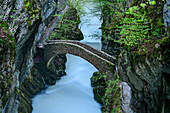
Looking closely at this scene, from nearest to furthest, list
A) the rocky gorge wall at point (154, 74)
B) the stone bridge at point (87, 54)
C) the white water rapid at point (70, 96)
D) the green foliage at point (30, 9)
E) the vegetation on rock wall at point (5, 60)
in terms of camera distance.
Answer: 1. the rocky gorge wall at point (154, 74)
2. the vegetation on rock wall at point (5, 60)
3. the green foliage at point (30, 9)
4. the stone bridge at point (87, 54)
5. the white water rapid at point (70, 96)

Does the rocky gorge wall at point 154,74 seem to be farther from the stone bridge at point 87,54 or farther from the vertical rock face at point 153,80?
the stone bridge at point 87,54

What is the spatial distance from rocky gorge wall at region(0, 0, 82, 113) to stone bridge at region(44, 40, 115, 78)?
36.6 inches

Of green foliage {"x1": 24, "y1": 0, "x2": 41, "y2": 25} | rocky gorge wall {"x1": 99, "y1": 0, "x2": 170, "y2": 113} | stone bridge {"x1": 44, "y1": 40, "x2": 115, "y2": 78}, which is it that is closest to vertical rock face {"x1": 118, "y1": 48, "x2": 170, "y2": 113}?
rocky gorge wall {"x1": 99, "y1": 0, "x2": 170, "y2": 113}

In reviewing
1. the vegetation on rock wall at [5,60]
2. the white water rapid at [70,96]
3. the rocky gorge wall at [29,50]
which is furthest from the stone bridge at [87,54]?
the vegetation on rock wall at [5,60]

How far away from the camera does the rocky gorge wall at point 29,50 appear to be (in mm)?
5148

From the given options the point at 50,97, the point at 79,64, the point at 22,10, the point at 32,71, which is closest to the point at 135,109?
the point at 22,10

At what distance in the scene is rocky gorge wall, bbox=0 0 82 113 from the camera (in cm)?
515

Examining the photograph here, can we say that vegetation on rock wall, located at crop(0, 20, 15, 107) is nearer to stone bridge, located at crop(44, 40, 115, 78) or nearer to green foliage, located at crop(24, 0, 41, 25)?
green foliage, located at crop(24, 0, 41, 25)

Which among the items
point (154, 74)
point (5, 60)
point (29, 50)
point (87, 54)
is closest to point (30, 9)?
point (29, 50)

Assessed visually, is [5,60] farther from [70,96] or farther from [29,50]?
[70,96]

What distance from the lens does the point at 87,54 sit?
10930mm

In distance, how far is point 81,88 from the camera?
44.3ft

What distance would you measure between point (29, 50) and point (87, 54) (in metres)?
4.64

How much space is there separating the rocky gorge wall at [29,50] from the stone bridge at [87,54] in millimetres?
930
